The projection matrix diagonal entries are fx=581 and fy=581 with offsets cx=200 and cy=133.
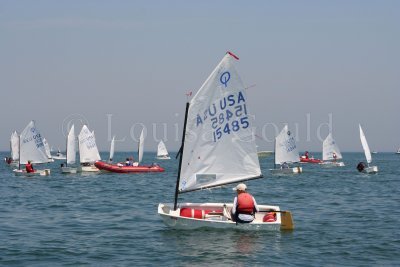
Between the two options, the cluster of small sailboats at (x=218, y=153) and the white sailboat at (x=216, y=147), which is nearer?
the cluster of small sailboats at (x=218, y=153)

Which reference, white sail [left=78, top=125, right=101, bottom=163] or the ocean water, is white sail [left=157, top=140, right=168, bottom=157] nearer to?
white sail [left=78, top=125, right=101, bottom=163]

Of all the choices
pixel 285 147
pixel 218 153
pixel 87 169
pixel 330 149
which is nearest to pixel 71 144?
pixel 87 169

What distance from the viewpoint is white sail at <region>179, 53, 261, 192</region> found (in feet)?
77.9

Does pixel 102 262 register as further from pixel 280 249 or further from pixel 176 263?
pixel 280 249

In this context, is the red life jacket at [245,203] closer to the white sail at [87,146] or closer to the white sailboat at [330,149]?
the white sail at [87,146]

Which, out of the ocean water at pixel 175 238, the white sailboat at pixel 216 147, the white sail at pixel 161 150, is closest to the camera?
the ocean water at pixel 175 238

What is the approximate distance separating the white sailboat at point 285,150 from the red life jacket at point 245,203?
160 ft

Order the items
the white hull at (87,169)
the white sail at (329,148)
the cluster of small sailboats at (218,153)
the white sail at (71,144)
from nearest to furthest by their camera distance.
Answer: the cluster of small sailboats at (218,153) → the white hull at (87,169) → the white sail at (71,144) → the white sail at (329,148)

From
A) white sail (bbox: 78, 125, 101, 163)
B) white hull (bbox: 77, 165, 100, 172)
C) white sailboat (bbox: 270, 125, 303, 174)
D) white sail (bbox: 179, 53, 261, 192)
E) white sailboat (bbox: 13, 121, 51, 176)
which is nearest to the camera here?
white sail (bbox: 179, 53, 261, 192)

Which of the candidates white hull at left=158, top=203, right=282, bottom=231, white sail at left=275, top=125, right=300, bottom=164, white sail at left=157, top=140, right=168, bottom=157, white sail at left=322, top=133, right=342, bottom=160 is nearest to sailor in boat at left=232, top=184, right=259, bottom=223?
white hull at left=158, top=203, right=282, bottom=231

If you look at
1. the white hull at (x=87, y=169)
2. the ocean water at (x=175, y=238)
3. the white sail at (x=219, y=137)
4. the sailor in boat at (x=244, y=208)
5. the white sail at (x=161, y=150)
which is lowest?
the ocean water at (x=175, y=238)

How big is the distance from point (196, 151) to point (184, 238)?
13.0 ft

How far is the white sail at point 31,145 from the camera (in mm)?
62344

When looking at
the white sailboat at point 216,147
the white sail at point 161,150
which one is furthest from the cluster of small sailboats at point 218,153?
the white sail at point 161,150
